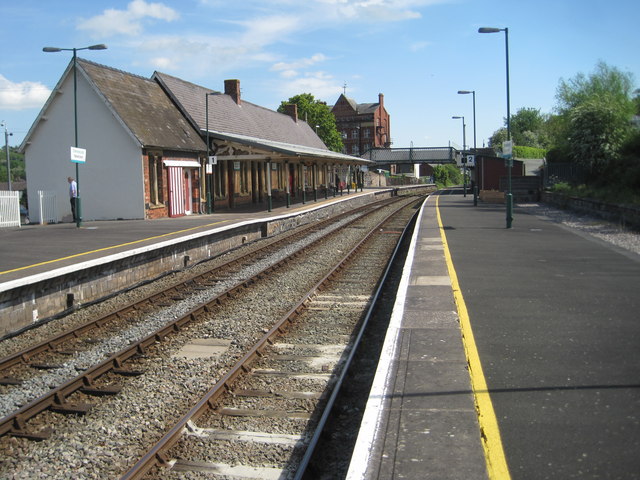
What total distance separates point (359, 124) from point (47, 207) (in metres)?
86.3

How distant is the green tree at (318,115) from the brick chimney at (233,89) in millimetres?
28749

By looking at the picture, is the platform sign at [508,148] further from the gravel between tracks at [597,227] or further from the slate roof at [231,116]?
the slate roof at [231,116]

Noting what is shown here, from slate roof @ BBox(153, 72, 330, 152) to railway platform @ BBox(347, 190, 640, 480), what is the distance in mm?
20336

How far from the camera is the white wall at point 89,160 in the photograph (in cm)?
2458

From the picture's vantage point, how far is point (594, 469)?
4.09 meters

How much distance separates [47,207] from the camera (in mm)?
24969

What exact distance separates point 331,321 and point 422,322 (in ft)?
5.83

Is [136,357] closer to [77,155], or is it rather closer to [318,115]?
[77,155]

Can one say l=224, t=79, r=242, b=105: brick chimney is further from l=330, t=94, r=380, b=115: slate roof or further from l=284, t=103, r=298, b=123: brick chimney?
l=330, t=94, r=380, b=115: slate roof

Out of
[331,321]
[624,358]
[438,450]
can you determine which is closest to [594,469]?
[438,450]

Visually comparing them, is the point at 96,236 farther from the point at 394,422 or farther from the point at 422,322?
the point at 394,422

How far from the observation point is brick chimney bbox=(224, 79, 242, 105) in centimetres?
3938

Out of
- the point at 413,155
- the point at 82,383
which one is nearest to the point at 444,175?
the point at 413,155

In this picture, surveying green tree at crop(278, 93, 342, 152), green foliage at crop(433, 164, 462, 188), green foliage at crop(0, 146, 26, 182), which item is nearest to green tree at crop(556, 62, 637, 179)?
green tree at crop(278, 93, 342, 152)
